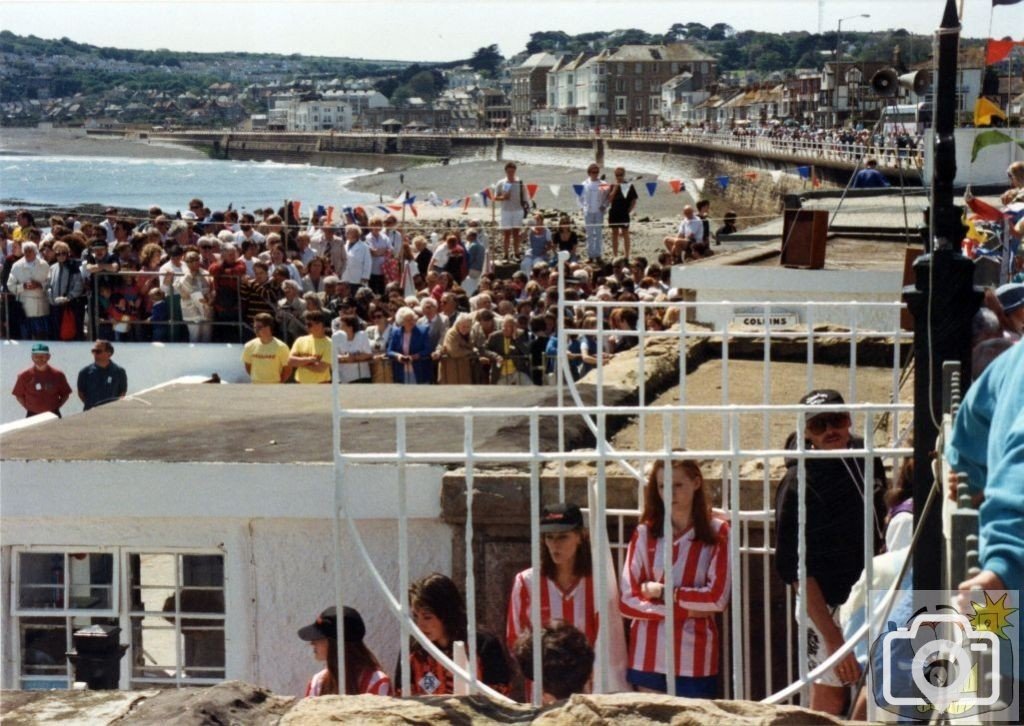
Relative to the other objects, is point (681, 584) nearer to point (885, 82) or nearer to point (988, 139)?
point (885, 82)

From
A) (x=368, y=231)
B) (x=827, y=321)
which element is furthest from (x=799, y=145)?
(x=827, y=321)

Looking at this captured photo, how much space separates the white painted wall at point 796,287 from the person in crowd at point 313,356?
3183 mm

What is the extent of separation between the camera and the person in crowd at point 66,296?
1672 cm

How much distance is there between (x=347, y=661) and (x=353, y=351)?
7.73 m

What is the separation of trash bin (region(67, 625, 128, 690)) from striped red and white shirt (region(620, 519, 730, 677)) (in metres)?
1.98

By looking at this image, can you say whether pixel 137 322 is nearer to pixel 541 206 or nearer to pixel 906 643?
pixel 906 643

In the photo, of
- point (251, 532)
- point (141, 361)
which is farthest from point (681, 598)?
point (141, 361)

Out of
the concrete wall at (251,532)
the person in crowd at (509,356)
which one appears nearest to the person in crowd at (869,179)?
the person in crowd at (509,356)

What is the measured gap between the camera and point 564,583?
5.87m

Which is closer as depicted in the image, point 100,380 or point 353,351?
point 353,351

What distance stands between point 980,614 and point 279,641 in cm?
512

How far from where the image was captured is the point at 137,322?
1658 cm

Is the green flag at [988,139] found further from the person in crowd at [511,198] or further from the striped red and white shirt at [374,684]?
the striped red and white shirt at [374,684]

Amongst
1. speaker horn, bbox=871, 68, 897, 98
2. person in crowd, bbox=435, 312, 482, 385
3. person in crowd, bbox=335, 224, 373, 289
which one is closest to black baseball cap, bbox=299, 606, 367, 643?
speaker horn, bbox=871, 68, 897, 98
